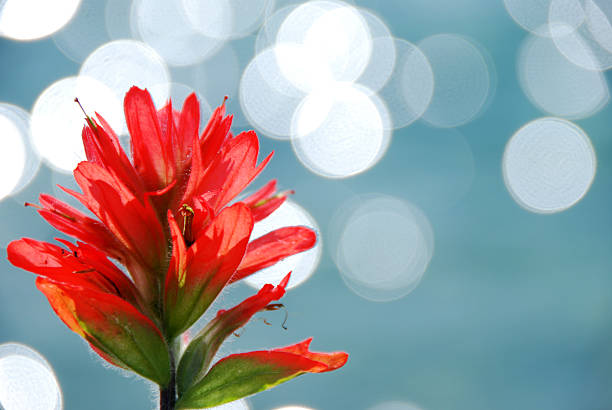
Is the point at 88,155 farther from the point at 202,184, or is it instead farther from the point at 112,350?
the point at 112,350

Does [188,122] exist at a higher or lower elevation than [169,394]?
higher

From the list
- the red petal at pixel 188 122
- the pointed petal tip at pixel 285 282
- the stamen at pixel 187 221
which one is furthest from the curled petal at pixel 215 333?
the red petal at pixel 188 122

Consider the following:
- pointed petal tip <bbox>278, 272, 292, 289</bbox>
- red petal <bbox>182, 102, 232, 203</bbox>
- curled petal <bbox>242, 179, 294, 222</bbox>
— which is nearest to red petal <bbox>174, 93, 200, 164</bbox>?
red petal <bbox>182, 102, 232, 203</bbox>

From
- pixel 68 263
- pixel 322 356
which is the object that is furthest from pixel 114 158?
pixel 322 356

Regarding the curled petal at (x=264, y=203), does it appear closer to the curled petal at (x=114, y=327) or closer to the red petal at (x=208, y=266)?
the red petal at (x=208, y=266)

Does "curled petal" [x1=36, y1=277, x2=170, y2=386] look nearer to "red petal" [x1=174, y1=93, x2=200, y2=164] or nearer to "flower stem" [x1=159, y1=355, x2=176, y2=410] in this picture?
"flower stem" [x1=159, y1=355, x2=176, y2=410]

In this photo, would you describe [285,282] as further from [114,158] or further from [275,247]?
[114,158]

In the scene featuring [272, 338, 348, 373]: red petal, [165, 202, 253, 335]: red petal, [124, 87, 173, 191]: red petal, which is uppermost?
[124, 87, 173, 191]: red petal
